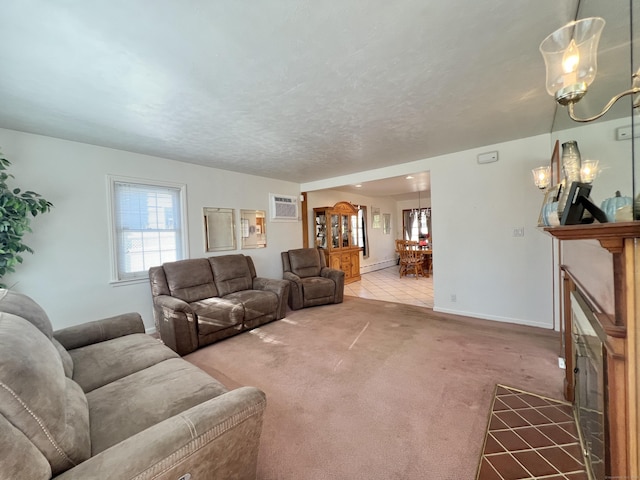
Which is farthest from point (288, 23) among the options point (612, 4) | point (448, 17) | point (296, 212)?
point (296, 212)

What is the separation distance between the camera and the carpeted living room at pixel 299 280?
3.05 ft

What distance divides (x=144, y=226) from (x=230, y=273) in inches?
A: 51.4

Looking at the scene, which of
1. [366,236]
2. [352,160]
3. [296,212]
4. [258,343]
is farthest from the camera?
[366,236]

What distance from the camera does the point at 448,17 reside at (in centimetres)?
132

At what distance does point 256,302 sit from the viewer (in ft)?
11.2

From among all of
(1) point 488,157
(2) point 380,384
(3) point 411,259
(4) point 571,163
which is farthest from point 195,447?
(3) point 411,259

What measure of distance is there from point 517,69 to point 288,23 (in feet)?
5.33

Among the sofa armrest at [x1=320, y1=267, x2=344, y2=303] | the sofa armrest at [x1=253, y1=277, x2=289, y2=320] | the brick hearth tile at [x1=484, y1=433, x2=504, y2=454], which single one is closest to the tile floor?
the sofa armrest at [x1=320, y1=267, x2=344, y2=303]

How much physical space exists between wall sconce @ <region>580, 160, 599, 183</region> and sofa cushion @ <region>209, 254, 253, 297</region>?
3.73 meters

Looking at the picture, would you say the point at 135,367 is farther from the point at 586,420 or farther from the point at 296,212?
the point at 296,212

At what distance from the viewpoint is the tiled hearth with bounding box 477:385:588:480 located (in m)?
1.34

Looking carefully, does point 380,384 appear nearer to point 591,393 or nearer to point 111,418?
point 591,393

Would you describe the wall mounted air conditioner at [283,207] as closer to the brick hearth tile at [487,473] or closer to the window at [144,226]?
the window at [144,226]

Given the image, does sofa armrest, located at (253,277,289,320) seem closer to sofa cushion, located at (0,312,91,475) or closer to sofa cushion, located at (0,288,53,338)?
sofa cushion, located at (0,288,53,338)
